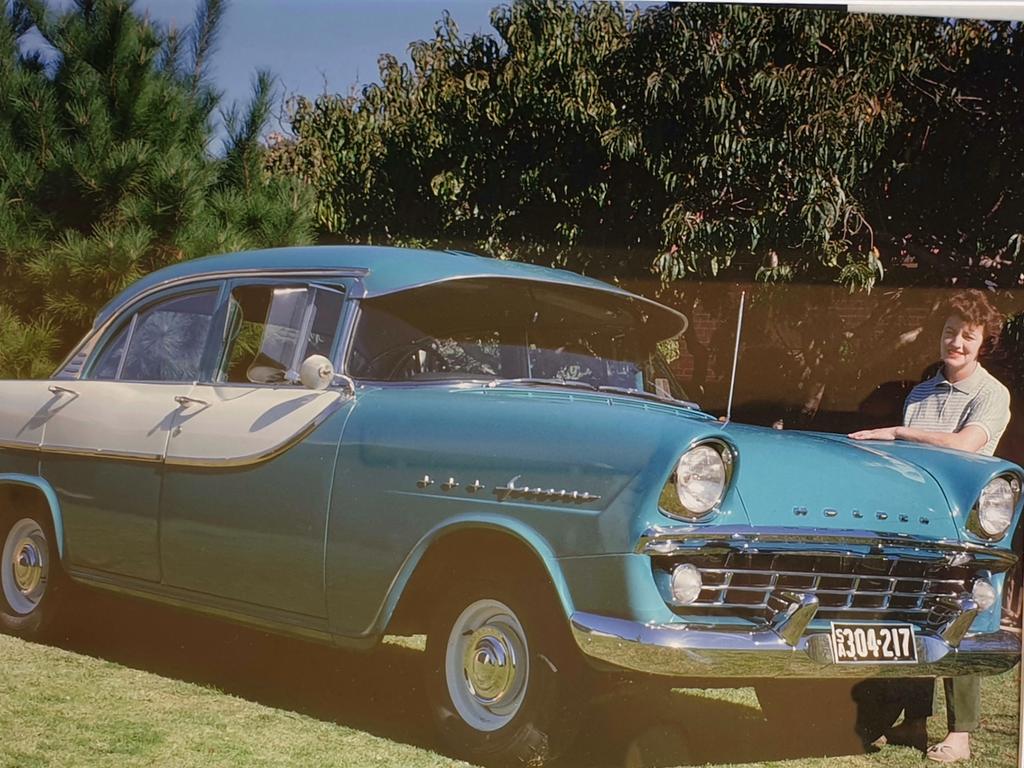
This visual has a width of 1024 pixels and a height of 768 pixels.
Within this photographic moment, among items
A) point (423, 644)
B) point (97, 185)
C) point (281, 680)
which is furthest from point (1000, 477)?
point (97, 185)

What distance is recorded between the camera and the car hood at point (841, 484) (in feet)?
8.77

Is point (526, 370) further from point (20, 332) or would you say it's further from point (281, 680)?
point (20, 332)

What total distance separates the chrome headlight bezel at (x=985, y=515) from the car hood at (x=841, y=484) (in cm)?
4

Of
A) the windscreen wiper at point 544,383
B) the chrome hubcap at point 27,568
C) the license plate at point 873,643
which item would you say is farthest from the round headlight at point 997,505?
the chrome hubcap at point 27,568

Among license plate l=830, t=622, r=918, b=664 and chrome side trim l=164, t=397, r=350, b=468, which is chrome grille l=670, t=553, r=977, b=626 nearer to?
license plate l=830, t=622, r=918, b=664

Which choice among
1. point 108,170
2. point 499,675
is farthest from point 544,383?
point 108,170

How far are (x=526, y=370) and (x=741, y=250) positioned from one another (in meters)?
0.98

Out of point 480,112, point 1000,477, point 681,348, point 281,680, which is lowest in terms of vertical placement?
point 281,680

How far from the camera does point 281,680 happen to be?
323cm

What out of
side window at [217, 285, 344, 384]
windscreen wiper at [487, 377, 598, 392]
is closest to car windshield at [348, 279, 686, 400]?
windscreen wiper at [487, 377, 598, 392]

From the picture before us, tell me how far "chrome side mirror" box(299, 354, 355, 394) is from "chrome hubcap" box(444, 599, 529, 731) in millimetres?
728

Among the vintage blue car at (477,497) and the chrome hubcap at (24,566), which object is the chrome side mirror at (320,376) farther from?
the chrome hubcap at (24,566)

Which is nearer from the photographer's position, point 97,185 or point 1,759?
point 1,759

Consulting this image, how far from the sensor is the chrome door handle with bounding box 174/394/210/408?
330cm
